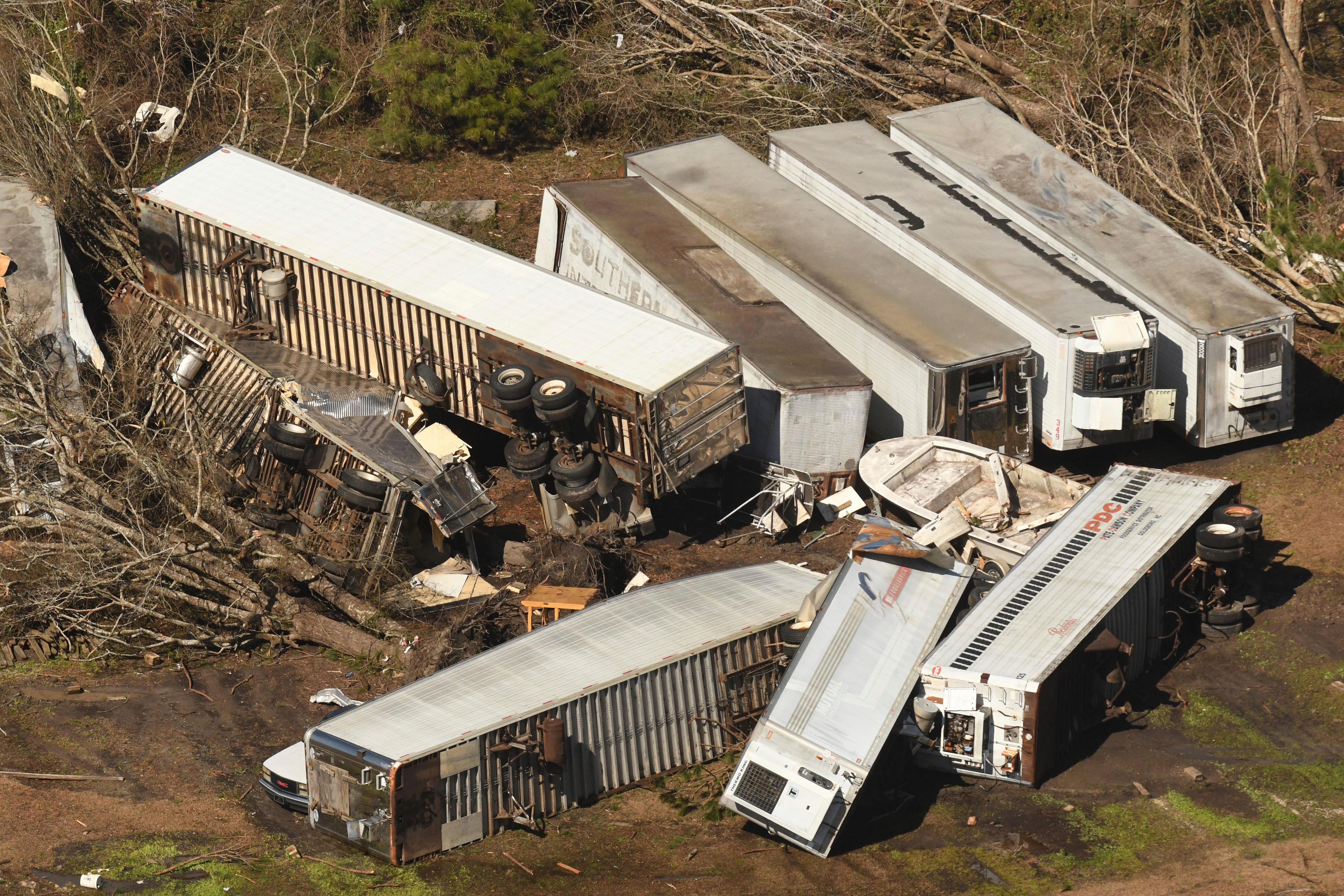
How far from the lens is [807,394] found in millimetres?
19516

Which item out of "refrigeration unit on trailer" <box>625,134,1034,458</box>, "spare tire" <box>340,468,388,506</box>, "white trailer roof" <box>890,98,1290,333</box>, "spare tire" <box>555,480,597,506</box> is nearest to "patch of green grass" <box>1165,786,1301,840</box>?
"refrigeration unit on trailer" <box>625,134,1034,458</box>

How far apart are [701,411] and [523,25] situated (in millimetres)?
14957

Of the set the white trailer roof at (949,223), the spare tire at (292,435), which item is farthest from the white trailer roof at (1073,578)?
the spare tire at (292,435)

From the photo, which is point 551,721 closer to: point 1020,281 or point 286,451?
point 286,451

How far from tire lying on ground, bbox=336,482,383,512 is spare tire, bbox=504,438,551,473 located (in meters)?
2.00

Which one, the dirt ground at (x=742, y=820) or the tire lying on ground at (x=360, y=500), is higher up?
the tire lying on ground at (x=360, y=500)

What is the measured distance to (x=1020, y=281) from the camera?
21.3 metres

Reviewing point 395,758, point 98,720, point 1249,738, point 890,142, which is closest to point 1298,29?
point 890,142

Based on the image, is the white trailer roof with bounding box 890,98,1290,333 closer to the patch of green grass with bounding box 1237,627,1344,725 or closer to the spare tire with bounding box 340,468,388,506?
the patch of green grass with bounding box 1237,627,1344,725

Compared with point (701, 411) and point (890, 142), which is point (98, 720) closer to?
point (701, 411)

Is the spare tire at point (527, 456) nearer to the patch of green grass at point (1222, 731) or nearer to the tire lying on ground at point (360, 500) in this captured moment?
the tire lying on ground at point (360, 500)

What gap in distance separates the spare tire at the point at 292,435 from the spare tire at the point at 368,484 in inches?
40.0

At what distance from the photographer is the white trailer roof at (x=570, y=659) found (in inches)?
555

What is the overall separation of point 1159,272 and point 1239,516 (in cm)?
596
